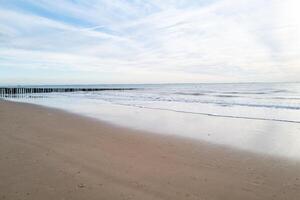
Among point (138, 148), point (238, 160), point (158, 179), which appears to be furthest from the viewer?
point (138, 148)

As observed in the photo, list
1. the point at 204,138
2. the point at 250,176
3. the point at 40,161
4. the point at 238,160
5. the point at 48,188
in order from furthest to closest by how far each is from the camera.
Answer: the point at 204,138 → the point at 238,160 → the point at 40,161 → the point at 250,176 → the point at 48,188

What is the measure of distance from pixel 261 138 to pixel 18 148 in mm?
7842

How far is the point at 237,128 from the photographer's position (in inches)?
442

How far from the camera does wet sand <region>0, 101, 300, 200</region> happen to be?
407 centimetres

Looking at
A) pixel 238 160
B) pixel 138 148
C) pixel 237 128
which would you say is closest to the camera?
pixel 238 160

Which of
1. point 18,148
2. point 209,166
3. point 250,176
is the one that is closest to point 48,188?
point 18,148

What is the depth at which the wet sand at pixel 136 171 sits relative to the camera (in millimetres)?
4074

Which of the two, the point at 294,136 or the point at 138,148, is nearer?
the point at 138,148

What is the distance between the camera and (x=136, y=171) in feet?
16.5

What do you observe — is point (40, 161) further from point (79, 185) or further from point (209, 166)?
point (209, 166)

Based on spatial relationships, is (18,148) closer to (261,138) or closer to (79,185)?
(79,185)

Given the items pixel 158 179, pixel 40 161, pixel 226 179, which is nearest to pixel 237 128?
pixel 226 179

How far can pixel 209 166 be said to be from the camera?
5.64 m

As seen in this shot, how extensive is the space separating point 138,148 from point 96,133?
2.79 meters
